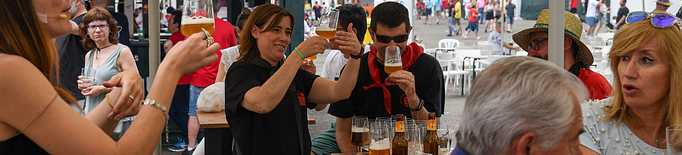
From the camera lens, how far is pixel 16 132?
1.20 meters

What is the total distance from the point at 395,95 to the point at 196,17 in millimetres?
1593

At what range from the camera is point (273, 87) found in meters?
2.20

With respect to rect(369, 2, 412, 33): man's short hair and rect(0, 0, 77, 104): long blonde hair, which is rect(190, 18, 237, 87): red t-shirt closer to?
rect(369, 2, 412, 33): man's short hair

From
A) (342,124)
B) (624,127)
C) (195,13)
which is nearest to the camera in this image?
(195,13)

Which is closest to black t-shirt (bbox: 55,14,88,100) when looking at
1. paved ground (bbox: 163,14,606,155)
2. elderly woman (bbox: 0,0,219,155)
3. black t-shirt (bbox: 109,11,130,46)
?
black t-shirt (bbox: 109,11,130,46)

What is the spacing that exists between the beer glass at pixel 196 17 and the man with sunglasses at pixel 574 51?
2.02 meters

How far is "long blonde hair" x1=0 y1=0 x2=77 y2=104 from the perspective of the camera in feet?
3.86

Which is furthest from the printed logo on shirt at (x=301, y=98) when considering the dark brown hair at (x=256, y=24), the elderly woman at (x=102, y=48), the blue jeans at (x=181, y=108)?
the blue jeans at (x=181, y=108)

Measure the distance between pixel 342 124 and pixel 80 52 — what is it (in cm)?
270

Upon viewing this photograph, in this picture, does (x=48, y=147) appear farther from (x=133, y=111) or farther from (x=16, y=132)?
(x=133, y=111)

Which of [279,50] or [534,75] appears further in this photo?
[279,50]

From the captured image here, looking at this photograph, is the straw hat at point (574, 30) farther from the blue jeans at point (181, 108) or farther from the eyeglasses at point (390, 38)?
the blue jeans at point (181, 108)

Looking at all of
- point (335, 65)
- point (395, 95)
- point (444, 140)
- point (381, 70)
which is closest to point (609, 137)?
point (444, 140)

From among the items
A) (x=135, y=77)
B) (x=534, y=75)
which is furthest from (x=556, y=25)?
(x=135, y=77)
